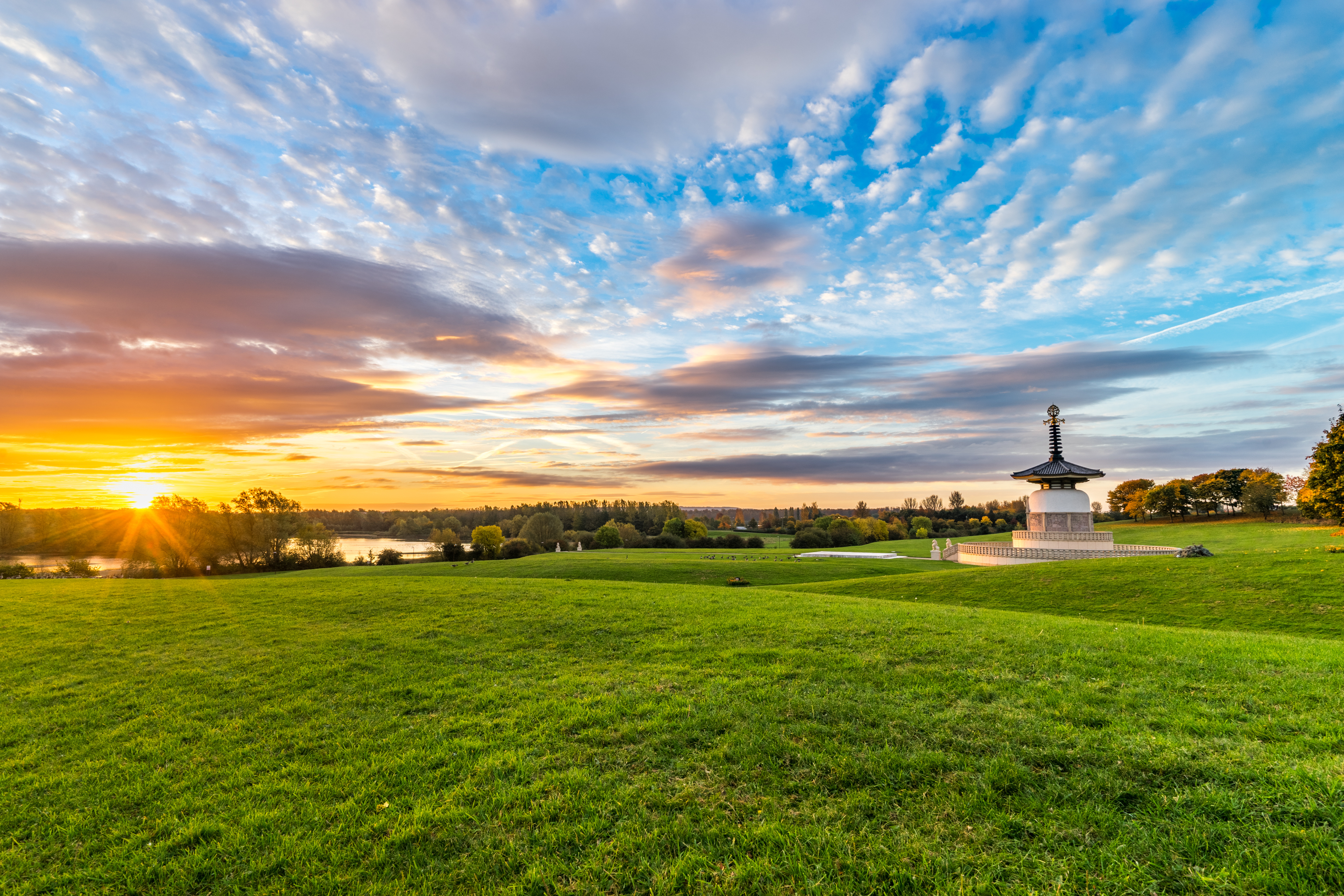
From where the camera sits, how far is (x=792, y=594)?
18562mm

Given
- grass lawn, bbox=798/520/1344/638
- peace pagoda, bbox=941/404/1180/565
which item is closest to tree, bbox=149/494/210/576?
grass lawn, bbox=798/520/1344/638

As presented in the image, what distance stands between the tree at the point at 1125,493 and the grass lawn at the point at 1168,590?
66.4 metres

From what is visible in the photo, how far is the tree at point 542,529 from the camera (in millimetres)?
87688

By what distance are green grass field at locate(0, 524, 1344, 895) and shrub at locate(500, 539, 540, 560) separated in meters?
53.7

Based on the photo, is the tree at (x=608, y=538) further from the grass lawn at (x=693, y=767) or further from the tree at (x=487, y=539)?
the grass lawn at (x=693, y=767)

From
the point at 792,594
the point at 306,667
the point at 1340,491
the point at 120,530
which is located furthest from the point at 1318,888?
the point at 120,530

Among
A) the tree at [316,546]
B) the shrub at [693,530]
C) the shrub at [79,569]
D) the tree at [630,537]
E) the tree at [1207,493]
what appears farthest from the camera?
the shrub at [693,530]

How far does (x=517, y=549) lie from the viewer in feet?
221

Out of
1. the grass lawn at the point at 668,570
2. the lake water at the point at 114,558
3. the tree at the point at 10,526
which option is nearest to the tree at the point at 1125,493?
the grass lawn at the point at 668,570

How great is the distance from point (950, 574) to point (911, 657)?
1662 centimetres

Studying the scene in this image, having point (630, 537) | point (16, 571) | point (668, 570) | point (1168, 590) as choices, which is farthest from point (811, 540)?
point (16, 571)

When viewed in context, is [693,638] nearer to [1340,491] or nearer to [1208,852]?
[1208,852]

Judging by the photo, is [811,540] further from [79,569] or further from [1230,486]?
[79,569]

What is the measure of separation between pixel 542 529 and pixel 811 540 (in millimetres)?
44322
